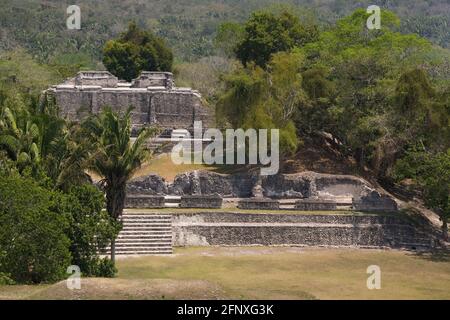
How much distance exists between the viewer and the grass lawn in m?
21.0

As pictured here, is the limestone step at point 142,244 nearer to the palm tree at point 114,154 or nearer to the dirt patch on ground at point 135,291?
the palm tree at point 114,154

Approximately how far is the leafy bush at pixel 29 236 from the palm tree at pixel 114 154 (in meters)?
3.22

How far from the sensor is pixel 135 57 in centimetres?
6806

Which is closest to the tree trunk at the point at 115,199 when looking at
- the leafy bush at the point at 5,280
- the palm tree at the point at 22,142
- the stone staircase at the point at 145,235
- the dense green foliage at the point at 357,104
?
the palm tree at the point at 22,142

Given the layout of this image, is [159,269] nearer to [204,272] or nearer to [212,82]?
[204,272]

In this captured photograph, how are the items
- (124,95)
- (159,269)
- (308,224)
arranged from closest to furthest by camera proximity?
(159,269) < (308,224) < (124,95)

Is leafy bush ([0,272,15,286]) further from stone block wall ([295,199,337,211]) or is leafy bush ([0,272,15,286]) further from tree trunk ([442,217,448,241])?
tree trunk ([442,217,448,241])

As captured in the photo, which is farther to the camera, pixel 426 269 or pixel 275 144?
pixel 275 144

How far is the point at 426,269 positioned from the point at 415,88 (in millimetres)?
10814

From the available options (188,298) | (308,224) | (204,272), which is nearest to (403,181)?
(308,224)

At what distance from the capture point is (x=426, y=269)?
3056 centimetres

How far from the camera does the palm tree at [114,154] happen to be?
28.1 meters

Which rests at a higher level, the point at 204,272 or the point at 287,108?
the point at 287,108

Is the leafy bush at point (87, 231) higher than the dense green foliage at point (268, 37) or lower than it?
lower
